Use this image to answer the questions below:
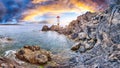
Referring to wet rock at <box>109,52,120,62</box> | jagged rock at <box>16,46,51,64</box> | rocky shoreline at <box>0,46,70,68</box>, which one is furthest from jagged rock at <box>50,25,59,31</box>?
wet rock at <box>109,52,120,62</box>

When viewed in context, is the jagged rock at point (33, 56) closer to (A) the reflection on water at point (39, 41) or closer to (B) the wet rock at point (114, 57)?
(A) the reflection on water at point (39, 41)

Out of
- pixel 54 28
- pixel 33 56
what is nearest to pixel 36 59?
pixel 33 56

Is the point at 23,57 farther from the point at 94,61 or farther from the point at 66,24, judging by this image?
the point at 66,24

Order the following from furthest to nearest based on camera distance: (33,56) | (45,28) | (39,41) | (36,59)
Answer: (45,28) → (39,41) → (33,56) → (36,59)

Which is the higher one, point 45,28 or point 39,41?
point 45,28

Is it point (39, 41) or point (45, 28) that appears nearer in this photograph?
point (39, 41)

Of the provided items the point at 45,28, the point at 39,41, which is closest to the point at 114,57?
the point at 39,41

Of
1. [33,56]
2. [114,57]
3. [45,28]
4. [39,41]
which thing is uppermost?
[45,28]

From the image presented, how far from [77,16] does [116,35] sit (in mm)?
49039

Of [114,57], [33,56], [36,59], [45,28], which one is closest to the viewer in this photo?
[114,57]

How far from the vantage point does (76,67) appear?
23656 millimetres

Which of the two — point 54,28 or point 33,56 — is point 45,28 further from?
point 33,56

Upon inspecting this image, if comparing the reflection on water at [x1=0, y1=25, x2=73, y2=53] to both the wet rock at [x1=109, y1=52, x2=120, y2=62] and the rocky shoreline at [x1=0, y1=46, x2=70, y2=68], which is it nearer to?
the rocky shoreline at [x1=0, y1=46, x2=70, y2=68]

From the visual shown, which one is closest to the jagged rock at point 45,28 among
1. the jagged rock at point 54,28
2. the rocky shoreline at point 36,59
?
the jagged rock at point 54,28
